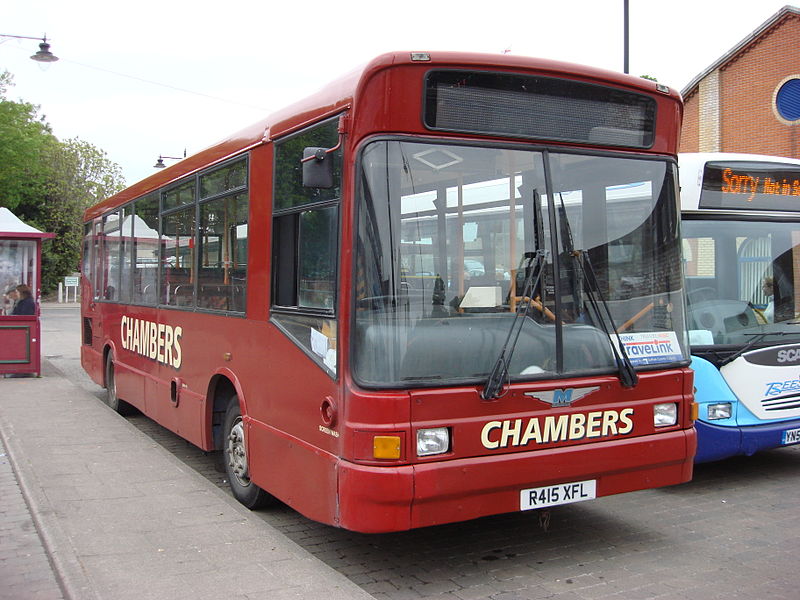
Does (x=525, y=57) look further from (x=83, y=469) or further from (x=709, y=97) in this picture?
(x=709, y=97)

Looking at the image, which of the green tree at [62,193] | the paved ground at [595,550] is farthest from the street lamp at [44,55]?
the green tree at [62,193]

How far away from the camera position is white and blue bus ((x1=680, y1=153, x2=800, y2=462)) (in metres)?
6.72

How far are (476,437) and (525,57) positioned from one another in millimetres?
2199

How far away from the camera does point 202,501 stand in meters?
6.07

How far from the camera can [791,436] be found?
6906 millimetres

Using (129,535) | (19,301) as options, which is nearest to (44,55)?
(19,301)

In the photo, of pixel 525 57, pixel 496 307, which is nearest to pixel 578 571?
pixel 496 307

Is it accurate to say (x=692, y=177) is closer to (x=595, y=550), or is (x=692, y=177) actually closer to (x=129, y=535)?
(x=595, y=550)

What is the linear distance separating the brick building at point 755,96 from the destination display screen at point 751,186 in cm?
1315

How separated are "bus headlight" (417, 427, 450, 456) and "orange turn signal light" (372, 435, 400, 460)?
0.42ft

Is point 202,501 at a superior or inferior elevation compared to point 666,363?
inferior

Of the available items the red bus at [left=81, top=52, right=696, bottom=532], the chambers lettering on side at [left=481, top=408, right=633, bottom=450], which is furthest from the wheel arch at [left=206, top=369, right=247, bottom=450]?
the chambers lettering on side at [left=481, top=408, right=633, bottom=450]

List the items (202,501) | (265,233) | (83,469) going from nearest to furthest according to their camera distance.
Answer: (265,233) < (202,501) < (83,469)

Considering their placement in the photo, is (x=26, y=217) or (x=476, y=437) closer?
(x=476, y=437)
